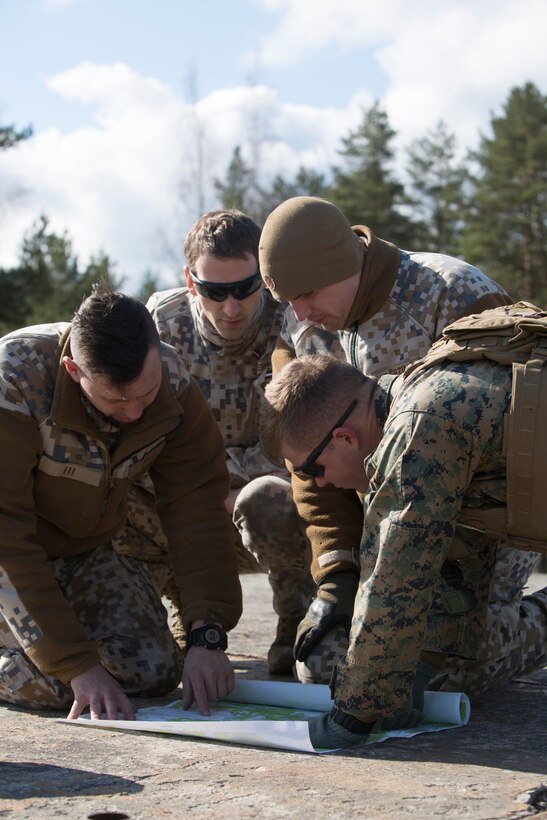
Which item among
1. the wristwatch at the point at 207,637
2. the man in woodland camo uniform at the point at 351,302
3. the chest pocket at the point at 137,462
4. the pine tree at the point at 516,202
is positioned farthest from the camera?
the pine tree at the point at 516,202

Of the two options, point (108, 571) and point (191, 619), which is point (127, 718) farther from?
point (108, 571)

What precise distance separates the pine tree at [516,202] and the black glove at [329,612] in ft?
72.4

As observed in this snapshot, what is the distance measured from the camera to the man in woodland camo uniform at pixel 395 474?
9.93 ft

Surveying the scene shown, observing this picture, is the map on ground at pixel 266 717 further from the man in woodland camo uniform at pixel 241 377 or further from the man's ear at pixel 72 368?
the man's ear at pixel 72 368

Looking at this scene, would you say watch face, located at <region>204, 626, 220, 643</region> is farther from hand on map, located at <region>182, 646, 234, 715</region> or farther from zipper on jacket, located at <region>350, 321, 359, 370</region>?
zipper on jacket, located at <region>350, 321, 359, 370</region>

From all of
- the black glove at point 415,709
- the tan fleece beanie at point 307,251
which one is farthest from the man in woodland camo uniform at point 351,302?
the black glove at point 415,709

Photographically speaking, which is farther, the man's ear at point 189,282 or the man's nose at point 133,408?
the man's ear at point 189,282

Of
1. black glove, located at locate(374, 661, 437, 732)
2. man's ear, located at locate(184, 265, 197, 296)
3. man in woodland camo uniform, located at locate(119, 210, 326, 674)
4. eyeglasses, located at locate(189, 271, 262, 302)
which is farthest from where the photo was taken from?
man's ear, located at locate(184, 265, 197, 296)

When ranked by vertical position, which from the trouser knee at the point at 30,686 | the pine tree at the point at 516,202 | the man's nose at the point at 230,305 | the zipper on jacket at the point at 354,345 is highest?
the pine tree at the point at 516,202

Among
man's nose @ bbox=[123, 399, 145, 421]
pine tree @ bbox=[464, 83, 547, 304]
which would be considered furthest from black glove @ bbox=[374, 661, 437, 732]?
pine tree @ bbox=[464, 83, 547, 304]

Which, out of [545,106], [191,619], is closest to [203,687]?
[191,619]

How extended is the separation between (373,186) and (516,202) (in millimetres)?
4682

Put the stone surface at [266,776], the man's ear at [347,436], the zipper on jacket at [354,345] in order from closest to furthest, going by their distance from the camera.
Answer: the stone surface at [266,776]
the man's ear at [347,436]
the zipper on jacket at [354,345]

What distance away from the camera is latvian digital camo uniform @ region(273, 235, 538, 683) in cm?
417
